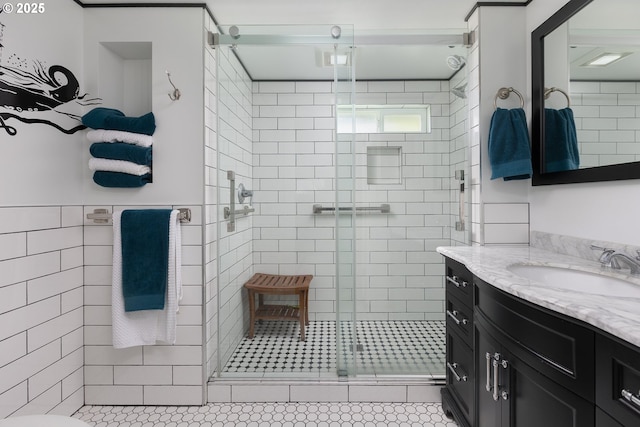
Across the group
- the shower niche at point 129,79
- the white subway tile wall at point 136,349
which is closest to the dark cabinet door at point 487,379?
the white subway tile wall at point 136,349

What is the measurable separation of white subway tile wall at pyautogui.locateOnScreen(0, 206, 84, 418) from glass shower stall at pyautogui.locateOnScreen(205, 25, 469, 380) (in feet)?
2.40

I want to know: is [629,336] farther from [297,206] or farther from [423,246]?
[297,206]

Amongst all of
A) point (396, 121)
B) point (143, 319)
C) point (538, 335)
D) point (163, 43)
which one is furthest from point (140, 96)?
point (538, 335)

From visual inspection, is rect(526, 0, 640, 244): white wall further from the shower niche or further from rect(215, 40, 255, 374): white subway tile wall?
the shower niche

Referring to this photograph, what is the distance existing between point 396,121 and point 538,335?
58.0 inches

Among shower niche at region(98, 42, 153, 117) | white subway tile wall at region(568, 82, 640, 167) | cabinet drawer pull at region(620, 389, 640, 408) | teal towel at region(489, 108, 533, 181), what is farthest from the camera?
shower niche at region(98, 42, 153, 117)

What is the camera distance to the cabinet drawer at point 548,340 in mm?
822

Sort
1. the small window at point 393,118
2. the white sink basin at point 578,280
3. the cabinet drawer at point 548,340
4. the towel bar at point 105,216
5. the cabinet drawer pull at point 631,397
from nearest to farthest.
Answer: the cabinet drawer pull at point 631,397, the cabinet drawer at point 548,340, the white sink basin at point 578,280, the towel bar at point 105,216, the small window at point 393,118

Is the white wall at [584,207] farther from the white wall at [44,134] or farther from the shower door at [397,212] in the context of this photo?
the white wall at [44,134]

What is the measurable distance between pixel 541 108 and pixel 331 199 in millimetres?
1276

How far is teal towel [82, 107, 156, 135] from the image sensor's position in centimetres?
177

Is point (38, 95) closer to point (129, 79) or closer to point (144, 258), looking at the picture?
point (129, 79)

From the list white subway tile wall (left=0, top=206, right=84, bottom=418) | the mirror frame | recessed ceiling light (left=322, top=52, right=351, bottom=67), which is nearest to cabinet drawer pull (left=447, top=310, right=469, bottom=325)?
the mirror frame

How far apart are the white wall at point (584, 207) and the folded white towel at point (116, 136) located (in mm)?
2226
